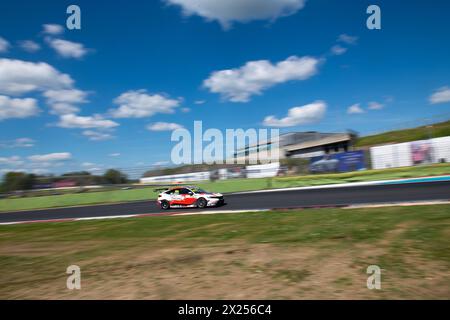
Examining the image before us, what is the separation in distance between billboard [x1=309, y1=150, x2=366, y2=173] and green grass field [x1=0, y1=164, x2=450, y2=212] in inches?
40.9

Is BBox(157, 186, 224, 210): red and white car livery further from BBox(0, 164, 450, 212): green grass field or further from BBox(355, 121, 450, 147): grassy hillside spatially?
BBox(355, 121, 450, 147): grassy hillside

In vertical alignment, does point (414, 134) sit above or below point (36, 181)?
above

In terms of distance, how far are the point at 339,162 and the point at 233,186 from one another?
7.63 m

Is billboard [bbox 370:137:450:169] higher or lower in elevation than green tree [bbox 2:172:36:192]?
higher

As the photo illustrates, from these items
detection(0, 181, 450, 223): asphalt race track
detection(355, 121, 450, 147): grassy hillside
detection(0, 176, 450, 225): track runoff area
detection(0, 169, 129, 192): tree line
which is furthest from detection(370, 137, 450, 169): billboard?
detection(0, 169, 129, 192): tree line

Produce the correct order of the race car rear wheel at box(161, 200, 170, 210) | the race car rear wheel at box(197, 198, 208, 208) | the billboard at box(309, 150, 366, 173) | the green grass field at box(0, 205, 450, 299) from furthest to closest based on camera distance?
the billboard at box(309, 150, 366, 173) → the race car rear wheel at box(161, 200, 170, 210) → the race car rear wheel at box(197, 198, 208, 208) → the green grass field at box(0, 205, 450, 299)

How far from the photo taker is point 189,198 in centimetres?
1516

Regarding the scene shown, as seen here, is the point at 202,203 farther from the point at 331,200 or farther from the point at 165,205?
the point at 331,200

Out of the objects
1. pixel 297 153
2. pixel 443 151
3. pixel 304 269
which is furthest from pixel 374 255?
pixel 297 153

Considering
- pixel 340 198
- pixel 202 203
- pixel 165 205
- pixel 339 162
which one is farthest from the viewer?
pixel 339 162

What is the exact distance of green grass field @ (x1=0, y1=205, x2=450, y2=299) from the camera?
146 inches

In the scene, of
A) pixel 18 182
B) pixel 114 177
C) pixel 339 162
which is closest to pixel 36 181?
pixel 18 182

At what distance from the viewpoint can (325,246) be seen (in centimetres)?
546

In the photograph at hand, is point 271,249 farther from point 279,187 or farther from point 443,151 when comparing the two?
point 443,151
